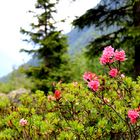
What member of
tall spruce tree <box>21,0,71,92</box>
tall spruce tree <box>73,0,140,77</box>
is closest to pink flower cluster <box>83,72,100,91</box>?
tall spruce tree <box>73,0,140,77</box>

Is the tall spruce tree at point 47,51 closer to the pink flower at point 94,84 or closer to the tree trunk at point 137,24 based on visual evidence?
the tree trunk at point 137,24

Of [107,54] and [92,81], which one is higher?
[107,54]

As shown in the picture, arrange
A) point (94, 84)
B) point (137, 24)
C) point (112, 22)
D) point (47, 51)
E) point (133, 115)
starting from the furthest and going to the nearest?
point (47, 51) < point (112, 22) < point (137, 24) < point (94, 84) < point (133, 115)

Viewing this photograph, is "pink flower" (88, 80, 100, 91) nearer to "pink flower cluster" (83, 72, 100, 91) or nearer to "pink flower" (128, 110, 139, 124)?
"pink flower cluster" (83, 72, 100, 91)

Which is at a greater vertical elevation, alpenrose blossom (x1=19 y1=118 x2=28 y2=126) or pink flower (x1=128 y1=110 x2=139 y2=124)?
pink flower (x1=128 y1=110 x2=139 y2=124)

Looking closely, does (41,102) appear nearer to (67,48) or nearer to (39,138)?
(39,138)

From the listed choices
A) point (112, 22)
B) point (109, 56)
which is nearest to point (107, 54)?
point (109, 56)

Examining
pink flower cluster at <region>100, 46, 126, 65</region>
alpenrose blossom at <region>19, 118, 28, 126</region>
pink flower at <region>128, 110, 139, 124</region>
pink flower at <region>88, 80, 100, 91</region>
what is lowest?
alpenrose blossom at <region>19, 118, 28, 126</region>

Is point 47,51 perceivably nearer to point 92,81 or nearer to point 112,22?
point 112,22

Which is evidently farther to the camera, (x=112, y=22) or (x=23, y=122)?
(x=112, y=22)

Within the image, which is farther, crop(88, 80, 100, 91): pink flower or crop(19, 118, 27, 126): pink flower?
crop(19, 118, 27, 126): pink flower

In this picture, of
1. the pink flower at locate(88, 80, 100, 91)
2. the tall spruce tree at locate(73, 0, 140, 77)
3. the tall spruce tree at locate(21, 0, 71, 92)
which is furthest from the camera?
the tall spruce tree at locate(21, 0, 71, 92)

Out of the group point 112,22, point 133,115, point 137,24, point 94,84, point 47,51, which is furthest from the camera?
point 47,51

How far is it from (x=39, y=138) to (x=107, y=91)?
1.63 meters
